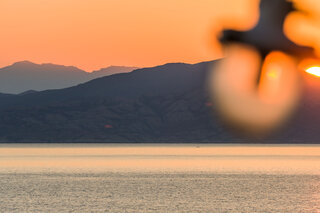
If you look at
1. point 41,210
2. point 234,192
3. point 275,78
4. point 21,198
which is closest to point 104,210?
point 41,210

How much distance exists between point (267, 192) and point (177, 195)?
19.4 metres

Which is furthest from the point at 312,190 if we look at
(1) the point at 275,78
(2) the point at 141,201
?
(1) the point at 275,78

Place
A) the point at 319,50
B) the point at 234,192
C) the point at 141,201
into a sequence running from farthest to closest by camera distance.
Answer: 1. the point at 234,192
2. the point at 141,201
3. the point at 319,50

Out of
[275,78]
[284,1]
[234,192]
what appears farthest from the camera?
[234,192]

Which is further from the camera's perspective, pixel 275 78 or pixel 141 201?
pixel 141 201

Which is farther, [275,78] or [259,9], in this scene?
[275,78]

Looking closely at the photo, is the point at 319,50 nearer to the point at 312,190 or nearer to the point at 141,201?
the point at 141,201

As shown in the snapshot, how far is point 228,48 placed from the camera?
6977 mm

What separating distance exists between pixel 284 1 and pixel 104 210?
79.3 m

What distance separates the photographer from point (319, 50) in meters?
7.15

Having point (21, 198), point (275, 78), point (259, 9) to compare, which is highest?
point (259, 9)

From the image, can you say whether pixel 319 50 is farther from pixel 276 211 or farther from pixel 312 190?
pixel 312 190

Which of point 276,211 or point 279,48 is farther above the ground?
point 279,48

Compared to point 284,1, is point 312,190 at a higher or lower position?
lower
